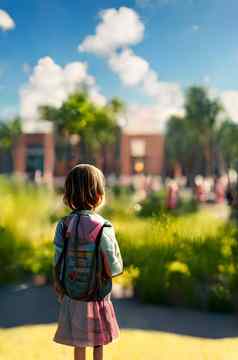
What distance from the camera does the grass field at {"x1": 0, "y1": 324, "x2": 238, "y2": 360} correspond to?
2322 millimetres

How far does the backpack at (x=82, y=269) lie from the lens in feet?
4.97

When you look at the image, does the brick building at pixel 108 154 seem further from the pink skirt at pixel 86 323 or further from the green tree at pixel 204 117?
the pink skirt at pixel 86 323

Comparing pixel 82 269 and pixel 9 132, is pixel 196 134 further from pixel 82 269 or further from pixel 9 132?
pixel 82 269

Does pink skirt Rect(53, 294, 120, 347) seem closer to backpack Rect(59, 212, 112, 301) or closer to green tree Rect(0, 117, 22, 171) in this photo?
backpack Rect(59, 212, 112, 301)

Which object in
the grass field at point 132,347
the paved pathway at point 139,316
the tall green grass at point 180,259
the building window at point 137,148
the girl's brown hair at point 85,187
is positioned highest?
the building window at point 137,148

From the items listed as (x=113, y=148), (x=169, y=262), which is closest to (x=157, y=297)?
(x=169, y=262)

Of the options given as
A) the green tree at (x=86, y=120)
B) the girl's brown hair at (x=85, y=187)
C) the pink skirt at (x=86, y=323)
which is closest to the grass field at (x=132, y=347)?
the pink skirt at (x=86, y=323)

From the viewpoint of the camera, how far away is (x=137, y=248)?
2.90 meters

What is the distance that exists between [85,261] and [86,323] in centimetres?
20

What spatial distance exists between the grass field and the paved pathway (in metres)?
0.08

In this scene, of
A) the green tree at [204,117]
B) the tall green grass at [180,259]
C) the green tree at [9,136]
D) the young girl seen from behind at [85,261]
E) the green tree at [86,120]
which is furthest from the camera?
the green tree at [9,136]

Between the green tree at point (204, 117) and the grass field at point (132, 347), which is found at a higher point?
the green tree at point (204, 117)

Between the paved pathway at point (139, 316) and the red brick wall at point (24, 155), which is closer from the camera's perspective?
the paved pathway at point (139, 316)

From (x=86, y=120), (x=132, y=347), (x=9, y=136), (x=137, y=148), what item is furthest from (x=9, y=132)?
(x=132, y=347)
